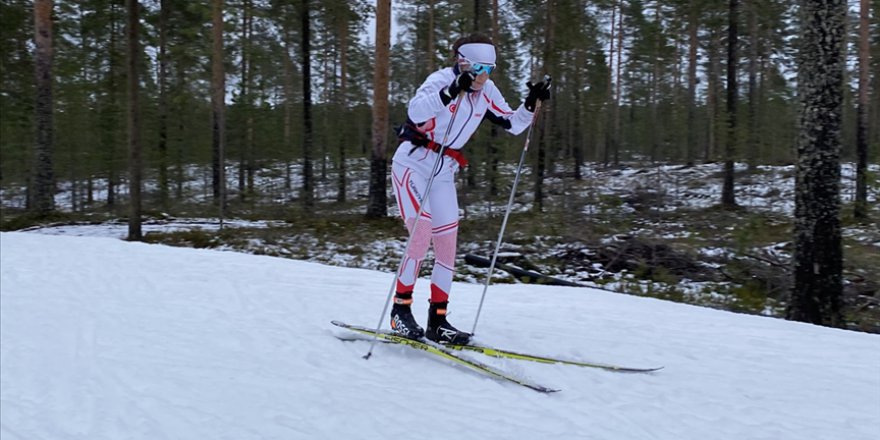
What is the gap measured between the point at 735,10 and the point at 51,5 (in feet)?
63.0

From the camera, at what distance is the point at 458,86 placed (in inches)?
153

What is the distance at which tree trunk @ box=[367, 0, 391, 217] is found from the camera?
14820 millimetres

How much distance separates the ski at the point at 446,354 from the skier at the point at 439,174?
0.23 ft

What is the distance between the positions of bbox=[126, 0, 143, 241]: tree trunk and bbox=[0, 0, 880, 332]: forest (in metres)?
0.05

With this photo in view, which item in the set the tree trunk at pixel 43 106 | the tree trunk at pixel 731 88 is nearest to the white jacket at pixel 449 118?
the tree trunk at pixel 731 88

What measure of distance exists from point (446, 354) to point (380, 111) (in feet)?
38.6

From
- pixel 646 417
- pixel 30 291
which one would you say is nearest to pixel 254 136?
pixel 30 291

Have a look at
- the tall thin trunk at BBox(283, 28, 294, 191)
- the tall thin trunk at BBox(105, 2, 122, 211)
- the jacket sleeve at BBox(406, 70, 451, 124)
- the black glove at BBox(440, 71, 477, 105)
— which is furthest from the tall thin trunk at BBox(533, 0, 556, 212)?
the tall thin trunk at BBox(105, 2, 122, 211)

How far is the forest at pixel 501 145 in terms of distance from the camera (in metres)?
8.22

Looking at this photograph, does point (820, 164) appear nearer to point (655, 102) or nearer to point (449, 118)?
point (449, 118)

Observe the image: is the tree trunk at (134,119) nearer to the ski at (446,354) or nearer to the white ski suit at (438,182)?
the ski at (446,354)

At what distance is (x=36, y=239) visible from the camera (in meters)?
9.94

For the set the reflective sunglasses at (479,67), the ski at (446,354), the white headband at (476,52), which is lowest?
the ski at (446,354)

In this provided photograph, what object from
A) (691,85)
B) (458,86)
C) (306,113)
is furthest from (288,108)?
(458,86)
